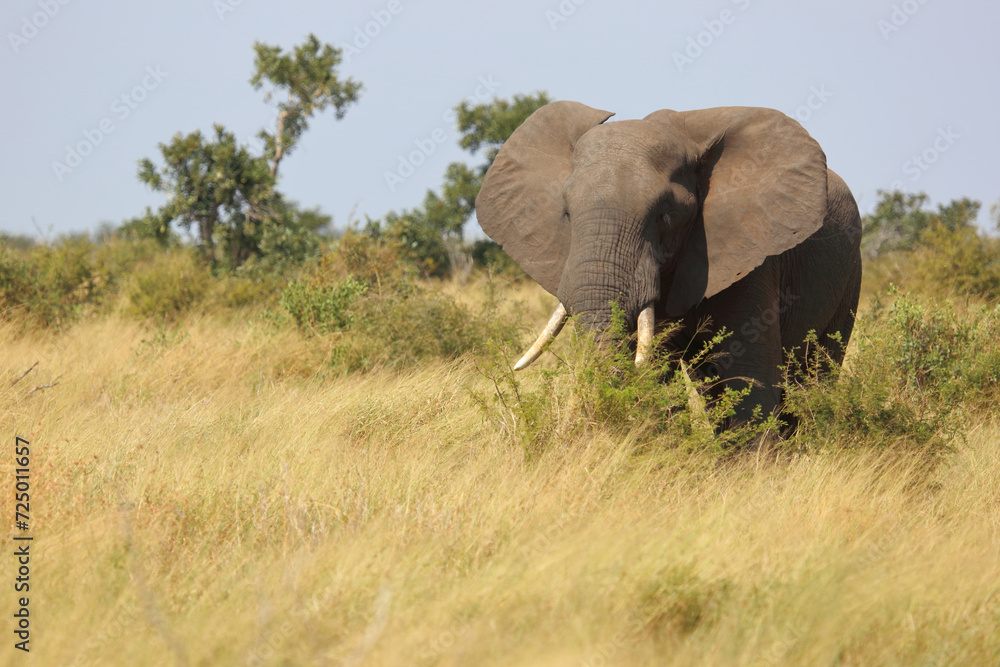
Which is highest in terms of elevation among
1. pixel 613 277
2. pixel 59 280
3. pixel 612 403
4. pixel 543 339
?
pixel 59 280

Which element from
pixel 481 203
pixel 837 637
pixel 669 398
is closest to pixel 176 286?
pixel 481 203

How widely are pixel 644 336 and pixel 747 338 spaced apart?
0.93 meters

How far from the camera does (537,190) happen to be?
6.63 meters

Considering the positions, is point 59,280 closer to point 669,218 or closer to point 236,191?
point 236,191

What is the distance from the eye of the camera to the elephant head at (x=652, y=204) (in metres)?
5.68

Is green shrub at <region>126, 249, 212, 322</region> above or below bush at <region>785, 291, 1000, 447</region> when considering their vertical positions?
above

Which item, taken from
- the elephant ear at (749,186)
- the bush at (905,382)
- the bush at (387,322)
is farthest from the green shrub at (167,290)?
the bush at (905,382)

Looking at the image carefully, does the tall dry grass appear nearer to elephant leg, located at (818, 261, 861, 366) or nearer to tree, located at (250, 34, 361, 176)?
elephant leg, located at (818, 261, 861, 366)

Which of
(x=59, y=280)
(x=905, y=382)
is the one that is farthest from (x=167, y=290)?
(x=905, y=382)

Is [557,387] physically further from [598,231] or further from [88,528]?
[88,528]

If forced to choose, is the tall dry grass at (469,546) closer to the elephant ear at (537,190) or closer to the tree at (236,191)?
the elephant ear at (537,190)

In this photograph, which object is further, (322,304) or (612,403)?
(322,304)

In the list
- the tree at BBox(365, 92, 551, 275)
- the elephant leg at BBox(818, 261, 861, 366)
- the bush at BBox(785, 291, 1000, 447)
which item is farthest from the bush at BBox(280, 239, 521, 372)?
the tree at BBox(365, 92, 551, 275)

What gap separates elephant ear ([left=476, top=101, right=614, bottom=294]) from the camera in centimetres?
650
